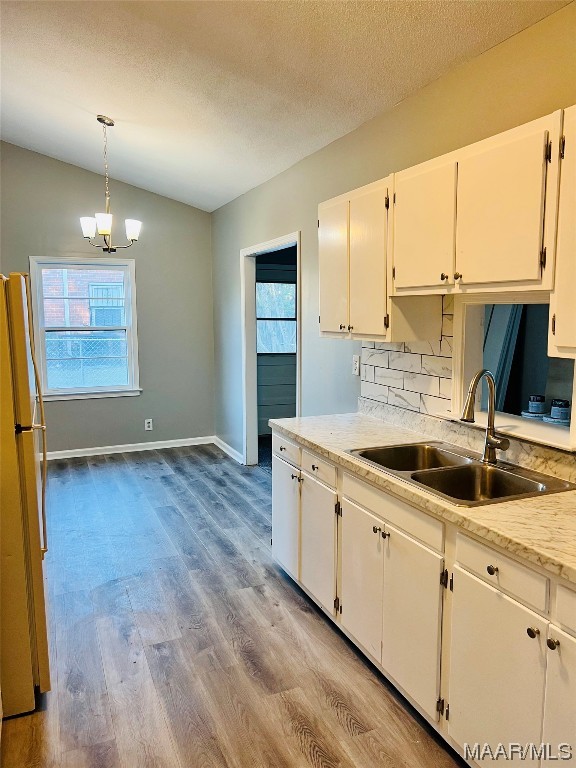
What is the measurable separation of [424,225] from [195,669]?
2.11 meters

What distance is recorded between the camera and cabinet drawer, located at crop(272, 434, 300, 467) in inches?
111

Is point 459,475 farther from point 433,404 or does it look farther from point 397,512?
point 433,404

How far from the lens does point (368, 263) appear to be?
2.61m

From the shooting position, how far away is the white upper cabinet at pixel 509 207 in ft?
5.53

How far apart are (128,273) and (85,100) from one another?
2230mm

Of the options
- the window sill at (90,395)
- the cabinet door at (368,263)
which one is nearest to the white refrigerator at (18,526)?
the cabinet door at (368,263)

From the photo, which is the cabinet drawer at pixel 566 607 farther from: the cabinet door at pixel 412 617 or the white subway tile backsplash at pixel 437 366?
the white subway tile backsplash at pixel 437 366

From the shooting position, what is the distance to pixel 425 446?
2541 millimetres

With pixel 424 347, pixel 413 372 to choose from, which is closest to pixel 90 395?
pixel 413 372

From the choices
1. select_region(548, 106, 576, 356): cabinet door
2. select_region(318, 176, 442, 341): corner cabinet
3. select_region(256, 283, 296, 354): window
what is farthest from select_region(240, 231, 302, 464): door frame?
select_region(548, 106, 576, 356): cabinet door

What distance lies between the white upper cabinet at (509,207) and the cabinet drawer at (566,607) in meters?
0.91

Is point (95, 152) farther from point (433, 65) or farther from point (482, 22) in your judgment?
point (482, 22)

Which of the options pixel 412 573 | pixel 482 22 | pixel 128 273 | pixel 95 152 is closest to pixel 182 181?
pixel 95 152

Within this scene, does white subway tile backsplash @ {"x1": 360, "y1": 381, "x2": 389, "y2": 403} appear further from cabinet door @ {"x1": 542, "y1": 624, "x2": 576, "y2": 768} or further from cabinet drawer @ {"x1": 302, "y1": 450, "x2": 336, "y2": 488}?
cabinet door @ {"x1": 542, "y1": 624, "x2": 576, "y2": 768}
